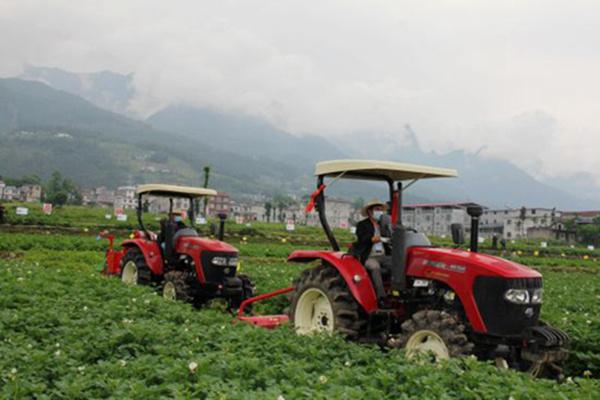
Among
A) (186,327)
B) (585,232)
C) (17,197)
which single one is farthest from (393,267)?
(17,197)

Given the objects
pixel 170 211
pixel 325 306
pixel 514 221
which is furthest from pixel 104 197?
pixel 325 306

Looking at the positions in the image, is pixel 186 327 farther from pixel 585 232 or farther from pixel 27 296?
pixel 585 232

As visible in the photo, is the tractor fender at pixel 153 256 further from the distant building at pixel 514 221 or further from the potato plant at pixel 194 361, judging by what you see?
the distant building at pixel 514 221

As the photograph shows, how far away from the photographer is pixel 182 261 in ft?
36.4

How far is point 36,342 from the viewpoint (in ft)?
18.6

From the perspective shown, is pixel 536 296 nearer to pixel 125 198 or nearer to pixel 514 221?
pixel 514 221

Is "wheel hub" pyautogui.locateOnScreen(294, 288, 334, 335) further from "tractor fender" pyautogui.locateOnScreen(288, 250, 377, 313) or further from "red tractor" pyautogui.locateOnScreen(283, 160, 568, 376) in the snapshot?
"tractor fender" pyautogui.locateOnScreen(288, 250, 377, 313)

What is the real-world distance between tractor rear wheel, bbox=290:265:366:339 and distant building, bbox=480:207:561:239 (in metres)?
101

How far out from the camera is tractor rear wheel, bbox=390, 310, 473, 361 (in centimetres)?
546

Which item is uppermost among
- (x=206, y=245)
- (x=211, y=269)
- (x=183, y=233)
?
(x=183, y=233)

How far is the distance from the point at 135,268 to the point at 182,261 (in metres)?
1.29

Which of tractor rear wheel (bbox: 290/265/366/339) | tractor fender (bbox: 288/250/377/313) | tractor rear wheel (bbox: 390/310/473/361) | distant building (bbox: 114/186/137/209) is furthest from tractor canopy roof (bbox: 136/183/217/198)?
distant building (bbox: 114/186/137/209)

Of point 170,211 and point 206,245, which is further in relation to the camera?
point 170,211

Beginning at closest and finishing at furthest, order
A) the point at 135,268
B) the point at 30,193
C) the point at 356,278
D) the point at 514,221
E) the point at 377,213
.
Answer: the point at 356,278
the point at 377,213
the point at 135,268
the point at 514,221
the point at 30,193
